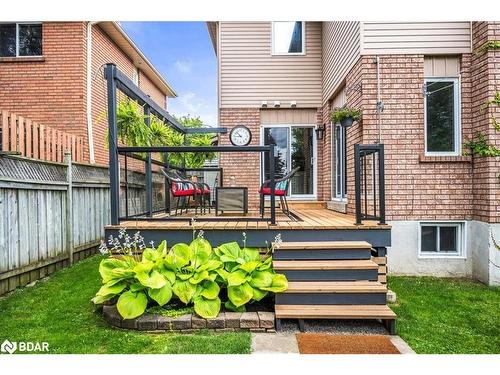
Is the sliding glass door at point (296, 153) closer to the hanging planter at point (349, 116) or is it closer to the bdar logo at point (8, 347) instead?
the hanging planter at point (349, 116)

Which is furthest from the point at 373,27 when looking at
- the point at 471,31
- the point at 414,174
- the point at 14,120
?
the point at 14,120

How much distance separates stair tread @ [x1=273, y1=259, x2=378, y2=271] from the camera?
344 centimetres

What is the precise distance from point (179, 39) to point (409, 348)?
30.0 ft

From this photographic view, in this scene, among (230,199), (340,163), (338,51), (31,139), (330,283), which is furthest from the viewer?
(340,163)

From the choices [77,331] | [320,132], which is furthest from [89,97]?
[77,331]

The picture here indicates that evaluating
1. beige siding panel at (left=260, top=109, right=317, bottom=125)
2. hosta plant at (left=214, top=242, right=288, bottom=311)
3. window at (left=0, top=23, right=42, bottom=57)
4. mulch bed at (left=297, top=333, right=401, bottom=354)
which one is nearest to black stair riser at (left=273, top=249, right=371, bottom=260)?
hosta plant at (left=214, top=242, right=288, bottom=311)

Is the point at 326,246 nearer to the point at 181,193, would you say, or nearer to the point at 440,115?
the point at 181,193

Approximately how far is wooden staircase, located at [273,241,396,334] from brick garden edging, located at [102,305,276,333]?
6.3 inches

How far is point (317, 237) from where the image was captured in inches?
151

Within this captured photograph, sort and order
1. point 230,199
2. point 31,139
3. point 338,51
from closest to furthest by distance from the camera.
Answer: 1. point 31,139
2. point 230,199
3. point 338,51

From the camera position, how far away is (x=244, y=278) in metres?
3.30

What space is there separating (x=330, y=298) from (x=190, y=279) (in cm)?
131

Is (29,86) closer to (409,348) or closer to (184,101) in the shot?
(409,348)

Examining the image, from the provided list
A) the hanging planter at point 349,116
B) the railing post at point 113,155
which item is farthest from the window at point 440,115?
the railing post at point 113,155
